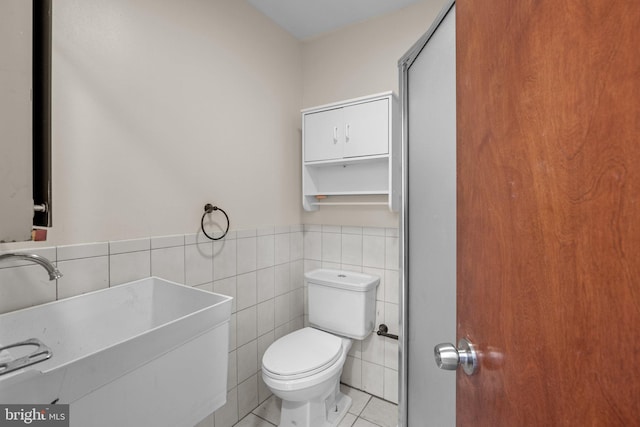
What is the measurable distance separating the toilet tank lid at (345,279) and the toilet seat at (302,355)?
317 mm

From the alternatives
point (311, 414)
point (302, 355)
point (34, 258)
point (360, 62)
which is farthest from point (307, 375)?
point (360, 62)

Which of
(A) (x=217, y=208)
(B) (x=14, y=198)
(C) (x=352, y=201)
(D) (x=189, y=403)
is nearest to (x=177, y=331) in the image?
(D) (x=189, y=403)

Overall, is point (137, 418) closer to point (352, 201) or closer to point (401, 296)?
point (401, 296)

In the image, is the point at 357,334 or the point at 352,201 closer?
the point at 357,334

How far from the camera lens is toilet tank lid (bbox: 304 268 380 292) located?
1706 millimetres

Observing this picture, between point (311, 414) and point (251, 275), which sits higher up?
point (251, 275)

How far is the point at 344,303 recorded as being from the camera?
174cm

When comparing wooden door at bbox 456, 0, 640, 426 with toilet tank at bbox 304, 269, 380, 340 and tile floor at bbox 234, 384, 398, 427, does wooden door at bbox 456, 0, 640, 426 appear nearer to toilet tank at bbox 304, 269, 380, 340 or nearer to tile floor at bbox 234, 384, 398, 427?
toilet tank at bbox 304, 269, 380, 340

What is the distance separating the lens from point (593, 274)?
29cm

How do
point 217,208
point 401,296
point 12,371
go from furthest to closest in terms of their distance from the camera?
point 217,208, point 401,296, point 12,371

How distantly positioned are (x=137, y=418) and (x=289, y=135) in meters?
1.77

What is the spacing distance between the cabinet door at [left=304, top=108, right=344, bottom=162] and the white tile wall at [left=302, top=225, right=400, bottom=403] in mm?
544

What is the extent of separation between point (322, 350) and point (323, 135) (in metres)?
1.36

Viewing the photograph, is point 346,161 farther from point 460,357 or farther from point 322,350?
point 460,357
